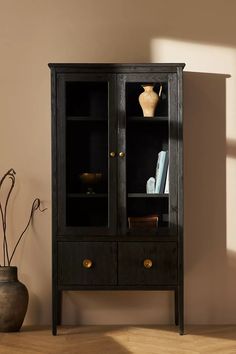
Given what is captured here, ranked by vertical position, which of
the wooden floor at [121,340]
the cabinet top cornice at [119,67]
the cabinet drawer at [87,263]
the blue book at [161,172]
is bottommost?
the wooden floor at [121,340]

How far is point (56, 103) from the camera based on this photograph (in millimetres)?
4121

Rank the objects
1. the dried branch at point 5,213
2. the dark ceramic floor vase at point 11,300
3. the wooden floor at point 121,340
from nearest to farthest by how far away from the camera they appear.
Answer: the wooden floor at point 121,340 < the dark ceramic floor vase at point 11,300 < the dried branch at point 5,213

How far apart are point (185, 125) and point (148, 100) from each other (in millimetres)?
473

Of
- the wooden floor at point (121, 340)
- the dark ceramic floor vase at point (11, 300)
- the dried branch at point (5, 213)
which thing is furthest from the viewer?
the dried branch at point (5, 213)

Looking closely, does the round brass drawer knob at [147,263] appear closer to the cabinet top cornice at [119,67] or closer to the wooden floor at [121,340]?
the wooden floor at [121,340]

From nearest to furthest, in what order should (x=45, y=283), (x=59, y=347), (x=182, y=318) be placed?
(x=59, y=347) → (x=182, y=318) → (x=45, y=283)

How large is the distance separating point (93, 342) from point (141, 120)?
1.27 m

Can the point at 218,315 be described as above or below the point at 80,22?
below

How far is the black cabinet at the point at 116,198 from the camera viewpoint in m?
4.11

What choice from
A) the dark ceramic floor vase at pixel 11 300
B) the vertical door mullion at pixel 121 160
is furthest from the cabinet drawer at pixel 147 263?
the dark ceramic floor vase at pixel 11 300

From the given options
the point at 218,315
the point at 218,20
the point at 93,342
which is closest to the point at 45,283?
the point at 93,342

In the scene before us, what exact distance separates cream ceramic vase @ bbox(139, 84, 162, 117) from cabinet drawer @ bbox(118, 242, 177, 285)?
2.48 ft

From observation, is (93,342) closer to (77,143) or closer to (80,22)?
(77,143)

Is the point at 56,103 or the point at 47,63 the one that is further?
the point at 47,63
